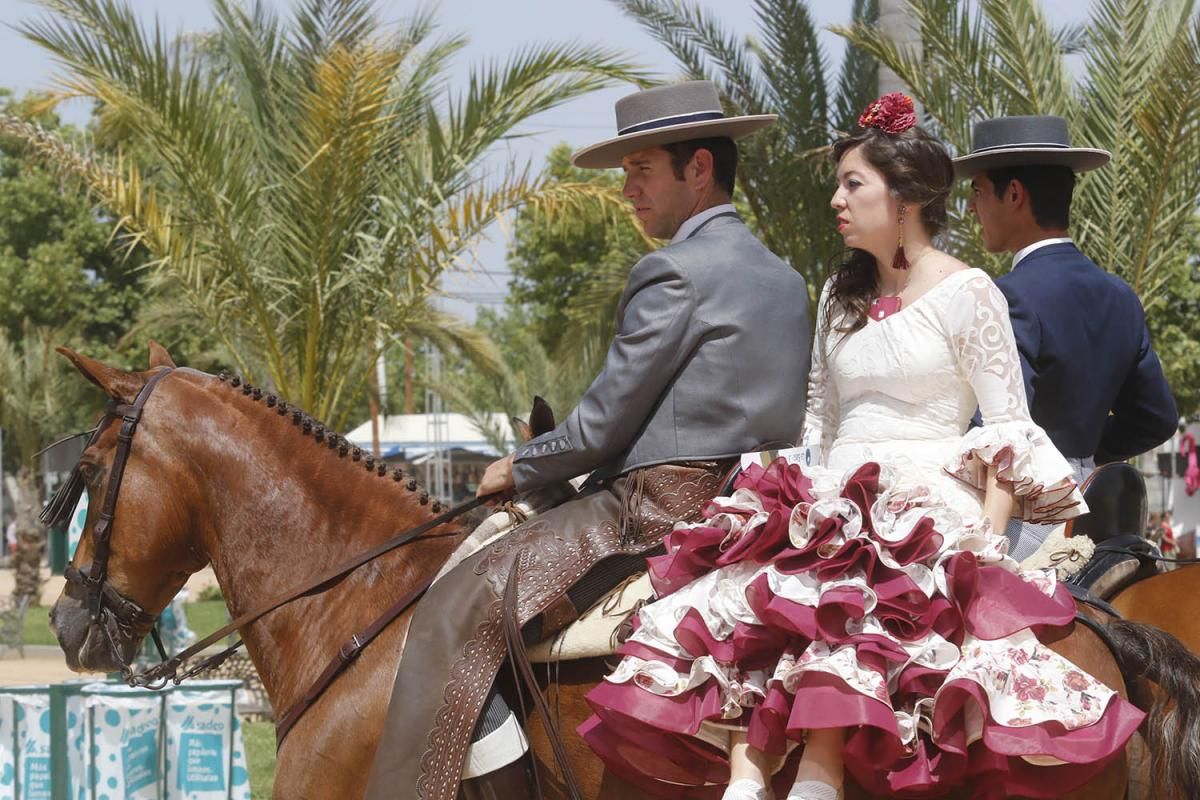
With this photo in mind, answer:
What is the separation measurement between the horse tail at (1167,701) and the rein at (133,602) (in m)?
1.78

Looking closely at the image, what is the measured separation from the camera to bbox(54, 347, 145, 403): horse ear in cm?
407

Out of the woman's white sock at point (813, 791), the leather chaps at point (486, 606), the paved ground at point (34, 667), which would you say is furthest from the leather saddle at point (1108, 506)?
the paved ground at point (34, 667)

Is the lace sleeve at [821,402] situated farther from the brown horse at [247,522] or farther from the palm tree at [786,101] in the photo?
the palm tree at [786,101]

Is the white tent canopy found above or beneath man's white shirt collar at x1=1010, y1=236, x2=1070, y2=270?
beneath

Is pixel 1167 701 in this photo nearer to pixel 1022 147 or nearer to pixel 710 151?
pixel 710 151

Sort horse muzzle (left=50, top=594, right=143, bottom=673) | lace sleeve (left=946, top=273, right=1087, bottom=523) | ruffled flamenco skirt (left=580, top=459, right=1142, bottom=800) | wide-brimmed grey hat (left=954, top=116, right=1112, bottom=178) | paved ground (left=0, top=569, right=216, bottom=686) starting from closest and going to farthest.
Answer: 1. ruffled flamenco skirt (left=580, top=459, right=1142, bottom=800)
2. lace sleeve (left=946, top=273, right=1087, bottom=523)
3. horse muzzle (left=50, top=594, right=143, bottom=673)
4. wide-brimmed grey hat (left=954, top=116, right=1112, bottom=178)
5. paved ground (left=0, top=569, right=216, bottom=686)

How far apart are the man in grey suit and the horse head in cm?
101

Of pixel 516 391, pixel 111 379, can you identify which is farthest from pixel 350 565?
pixel 516 391

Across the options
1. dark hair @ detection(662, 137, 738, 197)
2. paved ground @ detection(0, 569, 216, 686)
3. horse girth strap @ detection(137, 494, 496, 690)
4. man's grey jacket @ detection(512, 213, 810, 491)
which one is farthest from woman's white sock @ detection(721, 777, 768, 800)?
paved ground @ detection(0, 569, 216, 686)

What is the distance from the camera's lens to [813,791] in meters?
2.97

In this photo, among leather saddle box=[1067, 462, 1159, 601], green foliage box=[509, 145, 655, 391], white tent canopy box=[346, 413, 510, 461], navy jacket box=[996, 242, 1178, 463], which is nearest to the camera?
leather saddle box=[1067, 462, 1159, 601]

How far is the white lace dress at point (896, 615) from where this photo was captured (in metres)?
2.91

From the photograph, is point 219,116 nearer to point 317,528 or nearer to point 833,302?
point 317,528

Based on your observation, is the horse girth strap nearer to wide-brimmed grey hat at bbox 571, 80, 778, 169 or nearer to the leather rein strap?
the leather rein strap
